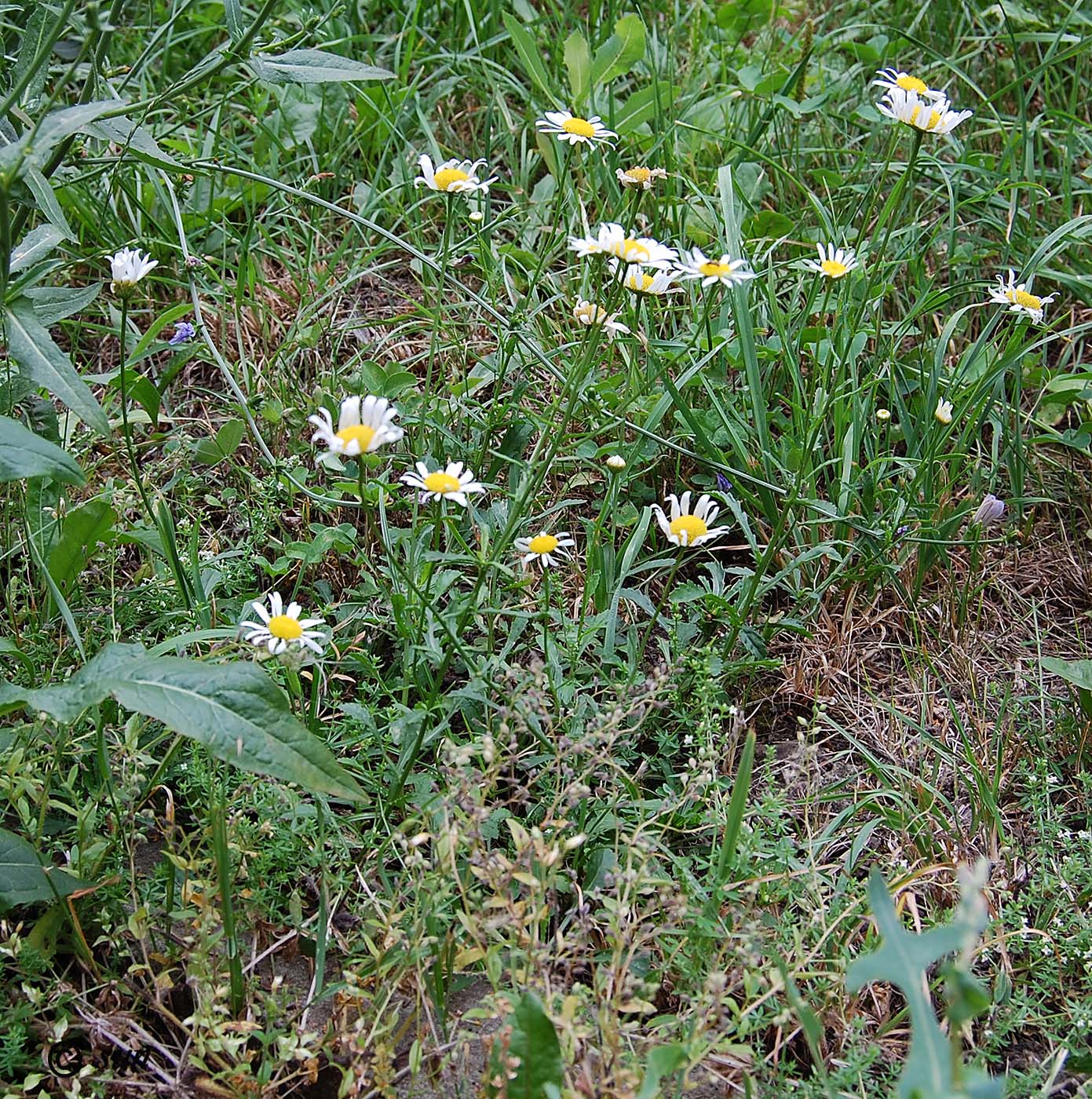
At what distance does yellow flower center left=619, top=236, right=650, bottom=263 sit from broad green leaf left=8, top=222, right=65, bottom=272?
88 centimetres

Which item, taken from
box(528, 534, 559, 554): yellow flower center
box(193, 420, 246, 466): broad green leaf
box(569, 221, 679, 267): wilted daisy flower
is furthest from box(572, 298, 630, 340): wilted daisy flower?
box(193, 420, 246, 466): broad green leaf

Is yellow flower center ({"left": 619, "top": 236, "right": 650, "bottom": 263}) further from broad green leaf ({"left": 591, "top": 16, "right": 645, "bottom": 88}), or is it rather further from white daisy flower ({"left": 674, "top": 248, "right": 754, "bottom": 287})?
broad green leaf ({"left": 591, "top": 16, "right": 645, "bottom": 88})

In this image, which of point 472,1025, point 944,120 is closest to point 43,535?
point 472,1025

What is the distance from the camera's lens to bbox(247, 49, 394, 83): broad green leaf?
1961 mm

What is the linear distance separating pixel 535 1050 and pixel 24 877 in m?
0.73

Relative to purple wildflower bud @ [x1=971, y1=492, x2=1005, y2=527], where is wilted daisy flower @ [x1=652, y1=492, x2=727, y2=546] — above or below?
above

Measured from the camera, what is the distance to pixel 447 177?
208cm

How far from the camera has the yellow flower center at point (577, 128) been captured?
229 cm

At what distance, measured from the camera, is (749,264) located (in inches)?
97.3

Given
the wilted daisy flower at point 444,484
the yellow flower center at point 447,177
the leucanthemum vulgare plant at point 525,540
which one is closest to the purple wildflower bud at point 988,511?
the leucanthemum vulgare plant at point 525,540

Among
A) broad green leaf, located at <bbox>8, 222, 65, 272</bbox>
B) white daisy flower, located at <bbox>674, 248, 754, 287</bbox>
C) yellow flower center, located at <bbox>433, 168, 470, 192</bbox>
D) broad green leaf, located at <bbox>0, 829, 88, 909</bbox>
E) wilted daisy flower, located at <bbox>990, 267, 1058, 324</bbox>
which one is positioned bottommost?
broad green leaf, located at <bbox>0, 829, 88, 909</bbox>

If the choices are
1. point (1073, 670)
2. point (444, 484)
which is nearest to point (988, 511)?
point (1073, 670)

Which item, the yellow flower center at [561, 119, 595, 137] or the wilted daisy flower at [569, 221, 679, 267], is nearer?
the wilted daisy flower at [569, 221, 679, 267]

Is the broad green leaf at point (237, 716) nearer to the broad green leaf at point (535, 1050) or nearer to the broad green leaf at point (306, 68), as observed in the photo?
the broad green leaf at point (535, 1050)
